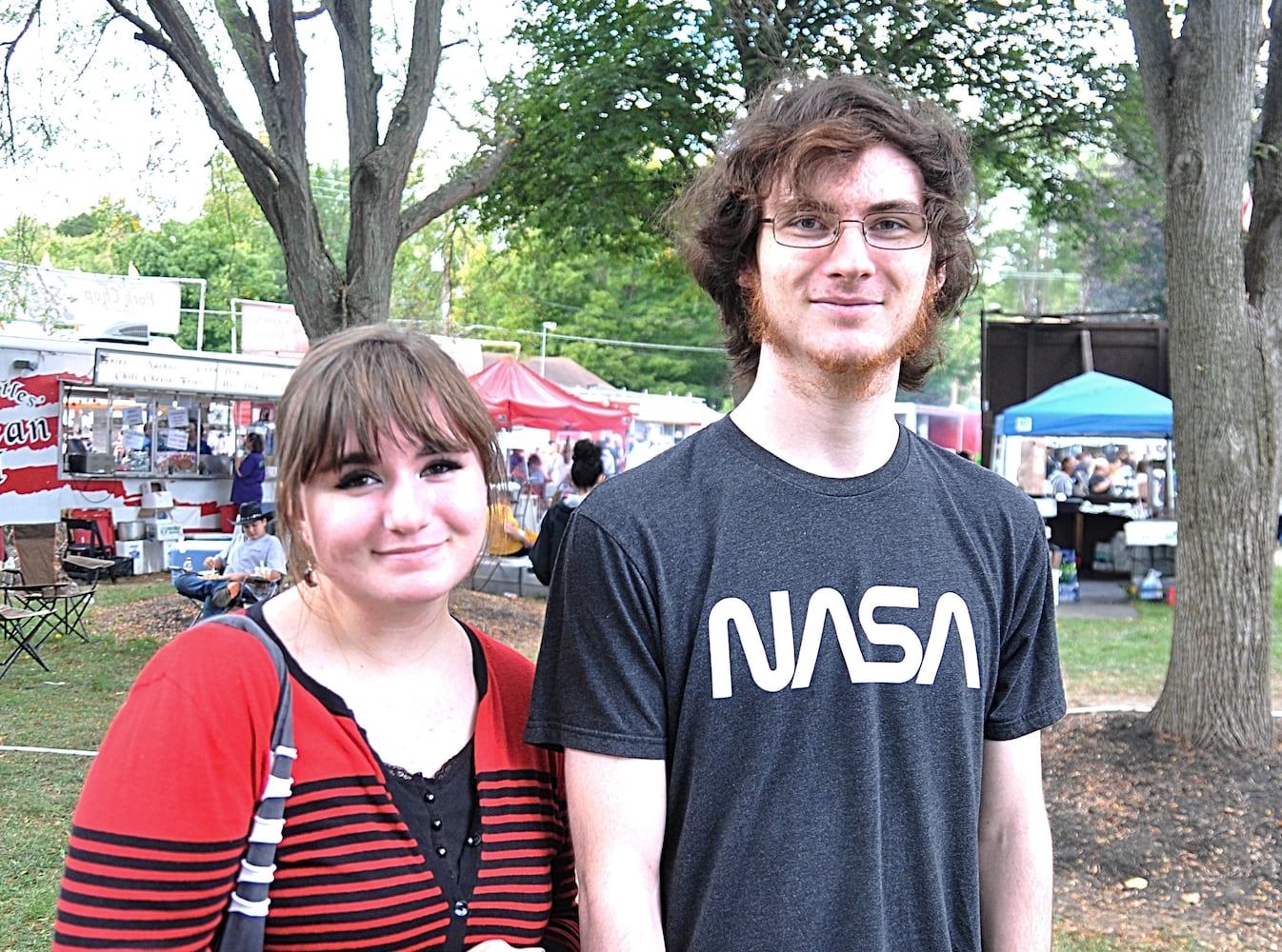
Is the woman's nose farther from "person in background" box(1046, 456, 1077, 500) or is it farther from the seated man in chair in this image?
"person in background" box(1046, 456, 1077, 500)

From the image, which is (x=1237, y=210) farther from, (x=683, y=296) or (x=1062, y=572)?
(x=1062, y=572)

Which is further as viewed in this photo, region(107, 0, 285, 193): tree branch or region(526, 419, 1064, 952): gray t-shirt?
region(107, 0, 285, 193): tree branch

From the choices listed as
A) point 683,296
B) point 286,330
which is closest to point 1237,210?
point 683,296

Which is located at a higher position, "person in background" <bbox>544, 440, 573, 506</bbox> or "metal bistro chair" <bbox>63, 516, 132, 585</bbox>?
"person in background" <bbox>544, 440, 573, 506</bbox>

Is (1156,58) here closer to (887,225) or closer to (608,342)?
(887,225)

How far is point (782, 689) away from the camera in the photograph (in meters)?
1.64

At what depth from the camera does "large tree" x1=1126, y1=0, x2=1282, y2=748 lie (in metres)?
6.23

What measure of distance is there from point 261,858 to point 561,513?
6.65 m

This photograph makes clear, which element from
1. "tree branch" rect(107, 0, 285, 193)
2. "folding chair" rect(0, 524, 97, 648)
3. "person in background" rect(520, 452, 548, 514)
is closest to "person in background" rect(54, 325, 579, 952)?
"tree branch" rect(107, 0, 285, 193)

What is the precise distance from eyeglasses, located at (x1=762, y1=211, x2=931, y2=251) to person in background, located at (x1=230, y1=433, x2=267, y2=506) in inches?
632

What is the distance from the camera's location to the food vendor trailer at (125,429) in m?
14.8

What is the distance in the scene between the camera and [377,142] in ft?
29.7

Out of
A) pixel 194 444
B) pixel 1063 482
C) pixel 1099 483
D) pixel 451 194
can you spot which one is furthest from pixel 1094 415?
pixel 194 444

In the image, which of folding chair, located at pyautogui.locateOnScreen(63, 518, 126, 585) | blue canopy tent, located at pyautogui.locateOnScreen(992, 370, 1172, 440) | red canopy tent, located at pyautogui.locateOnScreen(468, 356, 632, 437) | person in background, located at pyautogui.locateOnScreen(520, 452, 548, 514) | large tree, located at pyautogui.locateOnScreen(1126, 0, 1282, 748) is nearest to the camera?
large tree, located at pyautogui.locateOnScreen(1126, 0, 1282, 748)
